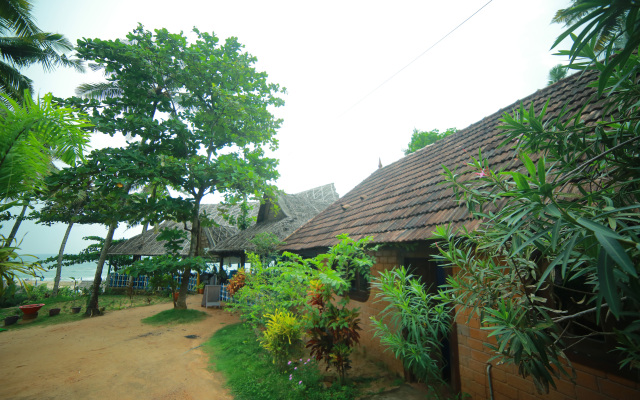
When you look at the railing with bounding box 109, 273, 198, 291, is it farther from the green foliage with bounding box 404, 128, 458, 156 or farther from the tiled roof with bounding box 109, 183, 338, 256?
the green foliage with bounding box 404, 128, 458, 156

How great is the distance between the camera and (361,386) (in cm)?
421

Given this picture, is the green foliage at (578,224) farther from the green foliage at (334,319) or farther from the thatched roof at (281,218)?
the thatched roof at (281,218)

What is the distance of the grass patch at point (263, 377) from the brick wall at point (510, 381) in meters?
1.77

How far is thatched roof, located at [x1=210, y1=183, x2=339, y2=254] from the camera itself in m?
12.4

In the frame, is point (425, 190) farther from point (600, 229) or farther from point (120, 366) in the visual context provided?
point (120, 366)

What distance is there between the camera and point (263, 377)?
4875 millimetres

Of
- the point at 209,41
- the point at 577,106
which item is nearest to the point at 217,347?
the point at 577,106

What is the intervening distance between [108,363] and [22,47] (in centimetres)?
1433

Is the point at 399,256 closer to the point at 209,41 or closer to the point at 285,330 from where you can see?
the point at 285,330

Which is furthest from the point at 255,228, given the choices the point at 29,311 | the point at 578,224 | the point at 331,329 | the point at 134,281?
the point at 578,224

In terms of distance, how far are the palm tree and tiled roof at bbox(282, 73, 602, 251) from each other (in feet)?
44.4

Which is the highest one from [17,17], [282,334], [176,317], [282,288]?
[17,17]

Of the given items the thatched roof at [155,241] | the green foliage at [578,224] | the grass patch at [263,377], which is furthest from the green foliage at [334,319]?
the thatched roof at [155,241]

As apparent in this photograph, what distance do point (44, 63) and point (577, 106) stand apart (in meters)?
19.8
